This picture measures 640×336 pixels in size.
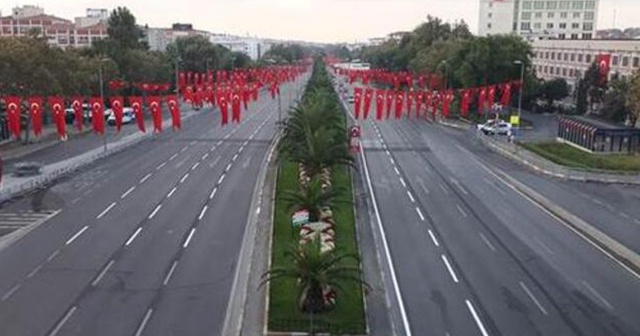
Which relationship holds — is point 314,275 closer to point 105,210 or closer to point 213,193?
point 105,210

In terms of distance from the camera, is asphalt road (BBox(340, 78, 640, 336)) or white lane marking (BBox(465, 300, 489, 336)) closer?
white lane marking (BBox(465, 300, 489, 336))

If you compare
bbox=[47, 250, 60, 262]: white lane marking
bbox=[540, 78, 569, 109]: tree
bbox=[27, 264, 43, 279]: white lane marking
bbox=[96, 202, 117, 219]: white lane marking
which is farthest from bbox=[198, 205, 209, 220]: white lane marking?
bbox=[540, 78, 569, 109]: tree

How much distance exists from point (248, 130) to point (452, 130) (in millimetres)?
23934

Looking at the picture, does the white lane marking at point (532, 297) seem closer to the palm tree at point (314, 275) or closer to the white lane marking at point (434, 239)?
the white lane marking at point (434, 239)

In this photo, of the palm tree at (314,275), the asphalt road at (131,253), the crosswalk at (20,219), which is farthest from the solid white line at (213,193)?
the palm tree at (314,275)

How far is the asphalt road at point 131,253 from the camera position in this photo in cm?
2495

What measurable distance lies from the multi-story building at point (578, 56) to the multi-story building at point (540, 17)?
34375 mm

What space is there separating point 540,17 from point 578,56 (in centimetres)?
6051

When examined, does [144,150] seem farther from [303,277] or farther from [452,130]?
[303,277]

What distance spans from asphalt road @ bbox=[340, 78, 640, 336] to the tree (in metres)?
49.5

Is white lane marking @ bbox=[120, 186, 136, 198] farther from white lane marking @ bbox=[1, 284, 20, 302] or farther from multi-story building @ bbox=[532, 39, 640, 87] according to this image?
multi-story building @ bbox=[532, 39, 640, 87]

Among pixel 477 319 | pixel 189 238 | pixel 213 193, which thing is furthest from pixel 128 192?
pixel 477 319

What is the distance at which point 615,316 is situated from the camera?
25875mm

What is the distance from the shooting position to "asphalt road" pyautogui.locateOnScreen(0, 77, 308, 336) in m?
25.0
